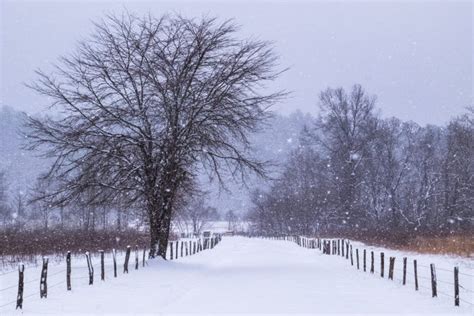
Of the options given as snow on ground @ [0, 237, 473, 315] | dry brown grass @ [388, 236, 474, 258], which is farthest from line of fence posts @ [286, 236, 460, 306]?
dry brown grass @ [388, 236, 474, 258]

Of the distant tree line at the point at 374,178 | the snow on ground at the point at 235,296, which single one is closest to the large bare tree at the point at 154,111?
the snow on ground at the point at 235,296

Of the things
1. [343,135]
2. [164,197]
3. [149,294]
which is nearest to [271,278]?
[149,294]

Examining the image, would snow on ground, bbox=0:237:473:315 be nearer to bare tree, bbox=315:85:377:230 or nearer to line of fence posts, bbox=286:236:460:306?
line of fence posts, bbox=286:236:460:306

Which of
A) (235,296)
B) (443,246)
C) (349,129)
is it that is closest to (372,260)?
(235,296)

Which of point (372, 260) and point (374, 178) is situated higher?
point (374, 178)

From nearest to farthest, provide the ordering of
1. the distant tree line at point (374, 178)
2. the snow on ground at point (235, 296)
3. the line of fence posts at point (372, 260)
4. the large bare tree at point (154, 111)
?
the snow on ground at point (235, 296) < the line of fence posts at point (372, 260) < the large bare tree at point (154, 111) < the distant tree line at point (374, 178)

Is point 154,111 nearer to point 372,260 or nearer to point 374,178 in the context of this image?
point 372,260

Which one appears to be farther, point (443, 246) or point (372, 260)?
point (443, 246)

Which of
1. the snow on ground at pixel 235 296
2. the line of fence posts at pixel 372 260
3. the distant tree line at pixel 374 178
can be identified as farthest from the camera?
the distant tree line at pixel 374 178

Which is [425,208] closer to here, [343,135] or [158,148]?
[343,135]

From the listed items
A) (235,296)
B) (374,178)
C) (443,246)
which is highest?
(374,178)

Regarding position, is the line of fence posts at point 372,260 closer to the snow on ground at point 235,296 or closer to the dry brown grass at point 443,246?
the snow on ground at point 235,296

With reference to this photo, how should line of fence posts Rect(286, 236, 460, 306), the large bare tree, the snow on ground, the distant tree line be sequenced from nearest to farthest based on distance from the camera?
the snow on ground, line of fence posts Rect(286, 236, 460, 306), the large bare tree, the distant tree line

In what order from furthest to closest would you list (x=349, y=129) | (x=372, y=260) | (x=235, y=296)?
(x=349, y=129) < (x=372, y=260) < (x=235, y=296)
